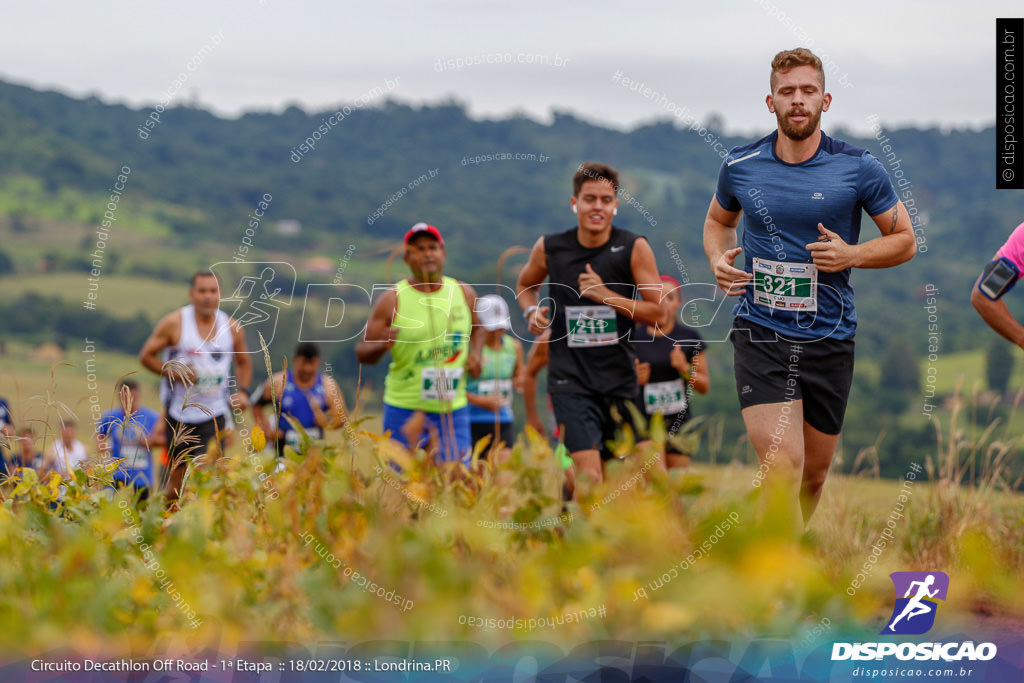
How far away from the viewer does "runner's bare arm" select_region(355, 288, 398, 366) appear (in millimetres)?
5852

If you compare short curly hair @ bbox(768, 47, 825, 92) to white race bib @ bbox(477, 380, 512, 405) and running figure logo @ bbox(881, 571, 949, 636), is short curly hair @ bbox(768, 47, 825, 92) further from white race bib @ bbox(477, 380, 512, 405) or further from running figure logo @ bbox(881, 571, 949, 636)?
white race bib @ bbox(477, 380, 512, 405)

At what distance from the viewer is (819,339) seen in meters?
4.21

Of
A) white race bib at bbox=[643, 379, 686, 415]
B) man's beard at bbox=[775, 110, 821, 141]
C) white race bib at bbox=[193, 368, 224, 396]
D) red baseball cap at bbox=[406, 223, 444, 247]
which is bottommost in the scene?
white race bib at bbox=[643, 379, 686, 415]

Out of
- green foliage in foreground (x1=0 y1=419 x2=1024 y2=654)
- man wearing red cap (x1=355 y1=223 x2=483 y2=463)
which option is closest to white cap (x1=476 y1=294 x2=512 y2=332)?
man wearing red cap (x1=355 y1=223 x2=483 y2=463)

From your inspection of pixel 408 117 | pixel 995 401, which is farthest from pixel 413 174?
pixel 995 401

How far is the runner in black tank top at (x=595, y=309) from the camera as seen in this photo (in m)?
5.30

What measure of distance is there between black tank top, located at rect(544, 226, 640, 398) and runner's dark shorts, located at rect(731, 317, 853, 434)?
1110 millimetres

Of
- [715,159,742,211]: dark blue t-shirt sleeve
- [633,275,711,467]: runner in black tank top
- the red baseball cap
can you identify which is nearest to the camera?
[715,159,742,211]: dark blue t-shirt sleeve

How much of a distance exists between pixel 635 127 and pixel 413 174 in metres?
12.7

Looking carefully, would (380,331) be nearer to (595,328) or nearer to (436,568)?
(595,328)

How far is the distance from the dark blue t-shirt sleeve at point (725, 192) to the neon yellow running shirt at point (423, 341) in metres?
2.09

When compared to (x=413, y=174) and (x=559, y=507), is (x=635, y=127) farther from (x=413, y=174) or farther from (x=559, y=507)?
(x=559, y=507)

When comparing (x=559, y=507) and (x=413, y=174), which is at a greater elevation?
(x=413, y=174)

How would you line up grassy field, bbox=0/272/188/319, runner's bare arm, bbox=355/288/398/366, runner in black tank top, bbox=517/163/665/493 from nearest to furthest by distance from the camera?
1. runner in black tank top, bbox=517/163/665/493
2. runner's bare arm, bbox=355/288/398/366
3. grassy field, bbox=0/272/188/319
